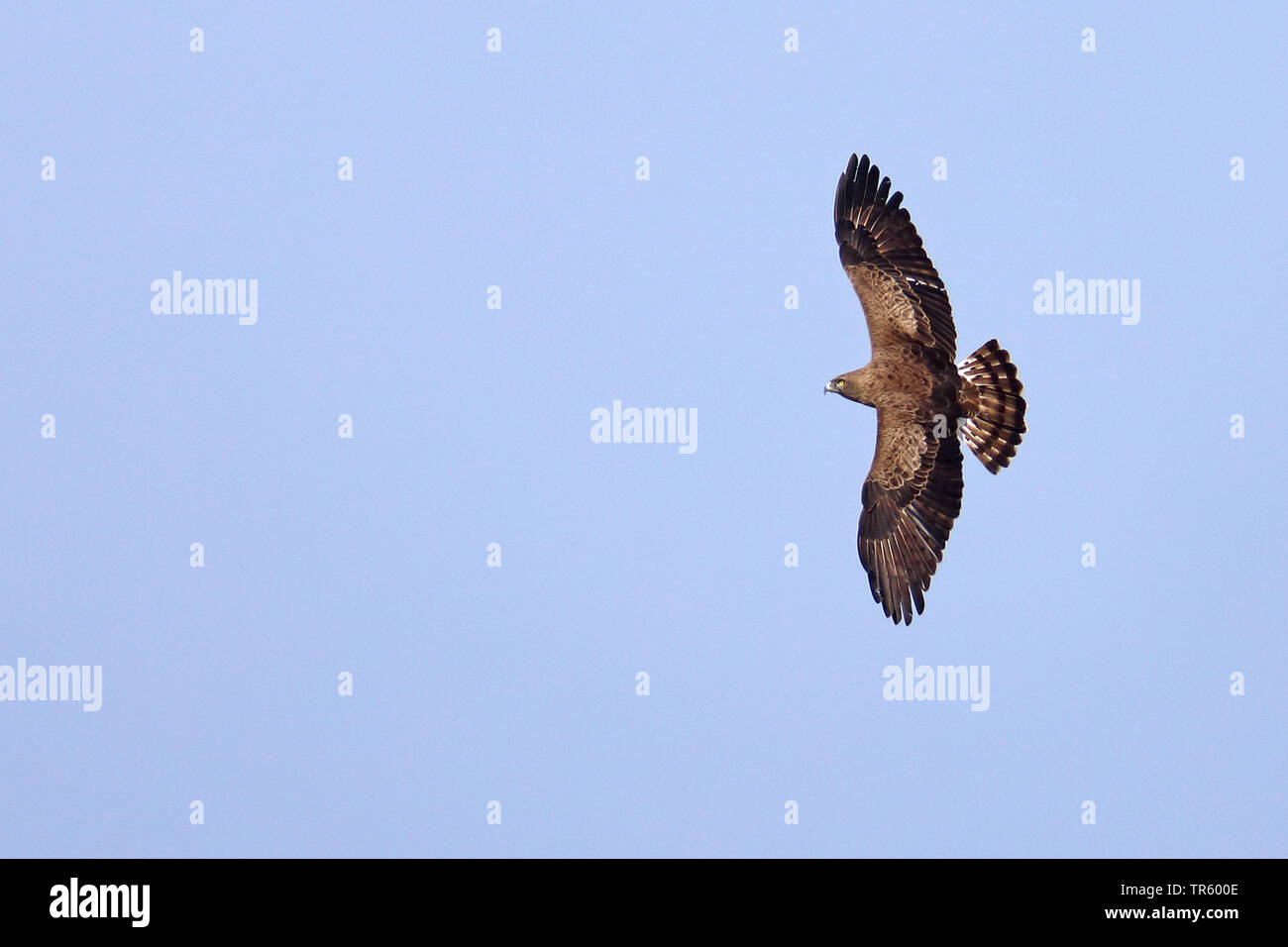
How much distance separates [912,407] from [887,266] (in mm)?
1567

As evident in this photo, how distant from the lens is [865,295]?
869 inches

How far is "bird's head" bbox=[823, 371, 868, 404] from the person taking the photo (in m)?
21.8

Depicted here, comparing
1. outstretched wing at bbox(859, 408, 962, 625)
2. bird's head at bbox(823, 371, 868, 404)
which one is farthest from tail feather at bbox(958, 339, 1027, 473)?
bird's head at bbox(823, 371, 868, 404)

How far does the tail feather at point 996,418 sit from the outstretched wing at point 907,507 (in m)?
0.39

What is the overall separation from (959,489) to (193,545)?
48.7 ft

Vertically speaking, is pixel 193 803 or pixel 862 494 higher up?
pixel 862 494

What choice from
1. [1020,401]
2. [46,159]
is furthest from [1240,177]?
[46,159]

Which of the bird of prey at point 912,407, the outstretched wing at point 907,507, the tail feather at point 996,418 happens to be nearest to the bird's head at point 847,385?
the bird of prey at point 912,407

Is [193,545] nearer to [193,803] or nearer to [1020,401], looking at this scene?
[193,803]

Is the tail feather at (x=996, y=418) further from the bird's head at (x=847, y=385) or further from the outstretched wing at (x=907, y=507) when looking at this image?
the bird's head at (x=847, y=385)

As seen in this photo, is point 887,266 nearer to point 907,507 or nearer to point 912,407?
point 912,407
